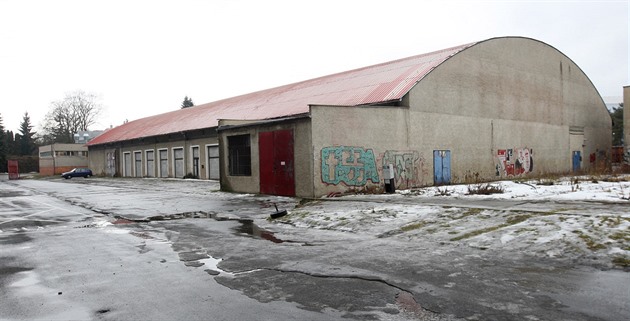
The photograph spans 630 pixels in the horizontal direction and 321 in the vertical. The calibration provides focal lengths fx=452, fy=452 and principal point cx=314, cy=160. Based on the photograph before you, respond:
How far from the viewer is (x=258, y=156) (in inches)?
850

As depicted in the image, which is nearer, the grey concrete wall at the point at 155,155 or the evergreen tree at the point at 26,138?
the grey concrete wall at the point at 155,155

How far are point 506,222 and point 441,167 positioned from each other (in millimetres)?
14737

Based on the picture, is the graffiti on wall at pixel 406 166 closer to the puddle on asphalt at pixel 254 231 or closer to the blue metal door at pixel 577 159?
the puddle on asphalt at pixel 254 231

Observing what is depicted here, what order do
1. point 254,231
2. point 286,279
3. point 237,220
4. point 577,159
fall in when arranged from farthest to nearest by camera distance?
point 577,159
point 237,220
point 254,231
point 286,279

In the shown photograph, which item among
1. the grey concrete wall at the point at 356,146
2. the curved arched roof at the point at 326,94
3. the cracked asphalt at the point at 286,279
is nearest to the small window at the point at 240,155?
the grey concrete wall at the point at 356,146

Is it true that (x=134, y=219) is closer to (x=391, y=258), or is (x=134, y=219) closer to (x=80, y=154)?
(x=391, y=258)

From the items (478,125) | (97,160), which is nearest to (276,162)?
(478,125)

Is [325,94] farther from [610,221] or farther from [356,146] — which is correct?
[610,221]

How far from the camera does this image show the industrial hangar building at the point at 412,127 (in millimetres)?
19422

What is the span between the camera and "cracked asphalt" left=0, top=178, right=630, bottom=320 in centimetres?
494

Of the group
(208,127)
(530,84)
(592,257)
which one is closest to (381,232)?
(592,257)

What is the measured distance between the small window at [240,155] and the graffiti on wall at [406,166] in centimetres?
668

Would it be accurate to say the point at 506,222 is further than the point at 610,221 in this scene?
Yes

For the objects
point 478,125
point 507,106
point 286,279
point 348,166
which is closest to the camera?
point 286,279
